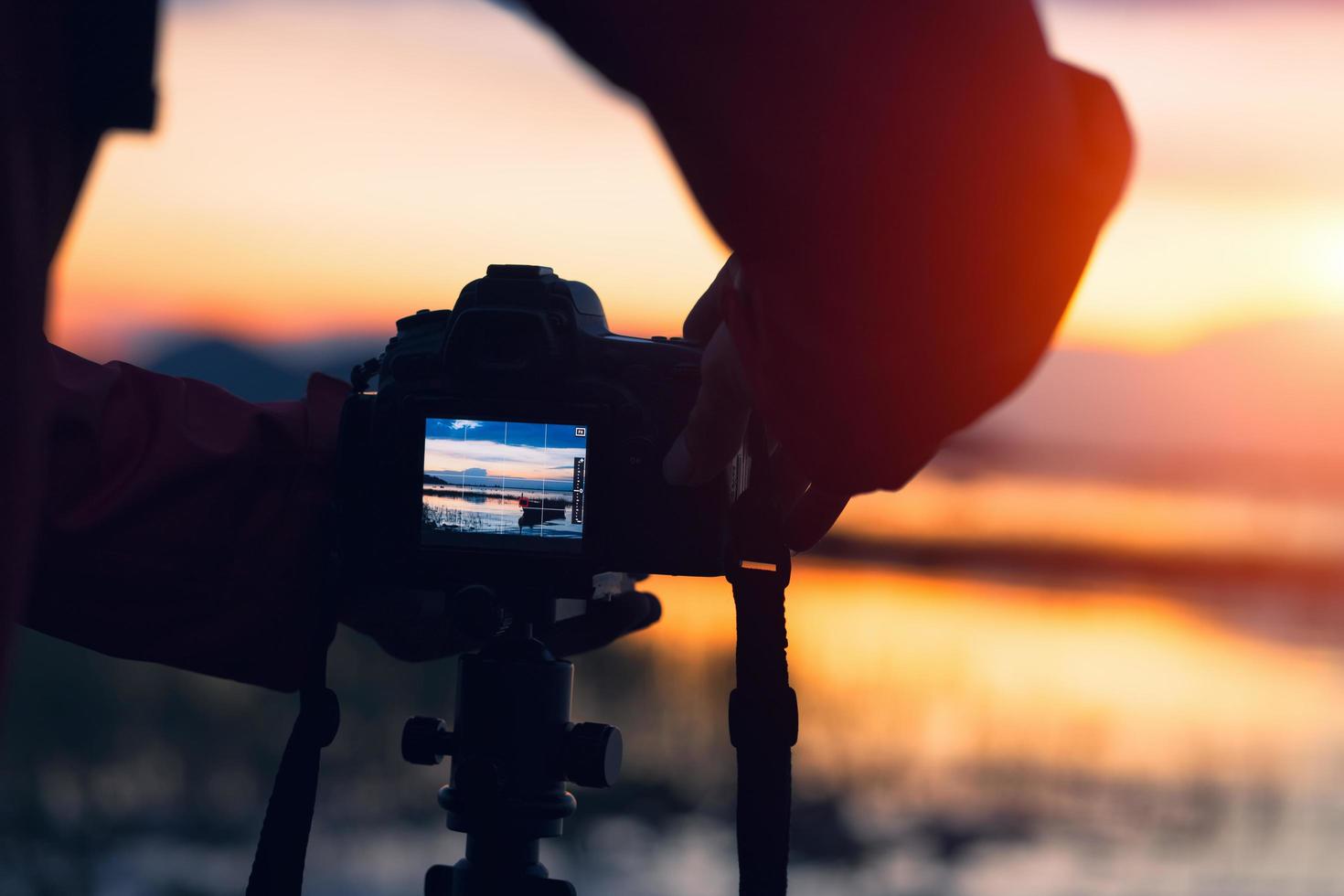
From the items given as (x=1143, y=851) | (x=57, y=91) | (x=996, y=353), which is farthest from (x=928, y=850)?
(x=57, y=91)

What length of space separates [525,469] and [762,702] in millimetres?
187

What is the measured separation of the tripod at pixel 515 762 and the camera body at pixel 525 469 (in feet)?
0.18

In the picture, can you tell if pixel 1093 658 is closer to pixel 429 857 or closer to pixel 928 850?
pixel 928 850

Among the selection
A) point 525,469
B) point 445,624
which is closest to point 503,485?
point 525,469

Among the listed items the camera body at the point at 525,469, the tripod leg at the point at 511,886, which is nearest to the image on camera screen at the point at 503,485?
the camera body at the point at 525,469

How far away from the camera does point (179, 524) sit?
2.56 feet

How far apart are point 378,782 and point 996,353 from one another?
205 centimetres

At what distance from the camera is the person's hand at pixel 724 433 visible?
582mm

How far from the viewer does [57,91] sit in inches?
13.1

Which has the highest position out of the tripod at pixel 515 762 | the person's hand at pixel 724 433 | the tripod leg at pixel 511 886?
the person's hand at pixel 724 433

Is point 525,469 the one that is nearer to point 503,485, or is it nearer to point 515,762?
point 503,485

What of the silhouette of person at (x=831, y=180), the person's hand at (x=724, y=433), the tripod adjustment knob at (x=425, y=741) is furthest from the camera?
the tripod adjustment knob at (x=425, y=741)

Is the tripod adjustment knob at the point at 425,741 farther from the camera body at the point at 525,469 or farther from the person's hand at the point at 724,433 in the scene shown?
the person's hand at the point at 724,433

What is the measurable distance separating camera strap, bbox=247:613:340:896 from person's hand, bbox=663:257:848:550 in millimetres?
230
